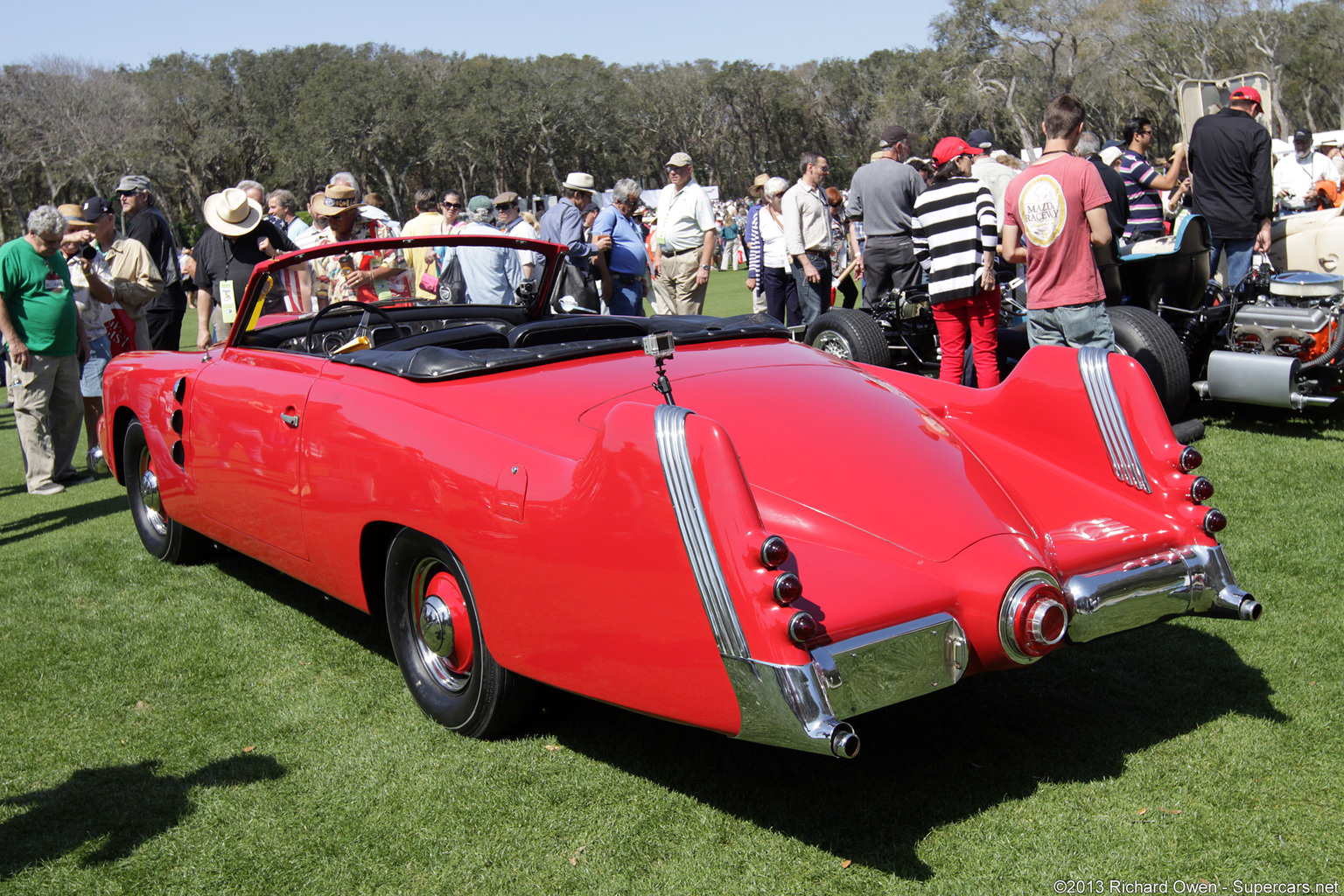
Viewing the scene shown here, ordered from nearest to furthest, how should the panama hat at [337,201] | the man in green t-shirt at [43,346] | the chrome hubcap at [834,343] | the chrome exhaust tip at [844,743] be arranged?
the chrome exhaust tip at [844,743] → the panama hat at [337,201] → the man in green t-shirt at [43,346] → the chrome hubcap at [834,343]

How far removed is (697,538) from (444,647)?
1276 millimetres

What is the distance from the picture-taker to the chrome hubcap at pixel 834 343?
24.1ft

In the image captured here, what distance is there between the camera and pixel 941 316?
252 inches

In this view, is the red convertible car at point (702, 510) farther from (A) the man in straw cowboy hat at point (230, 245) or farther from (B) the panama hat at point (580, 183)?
(B) the panama hat at point (580, 183)

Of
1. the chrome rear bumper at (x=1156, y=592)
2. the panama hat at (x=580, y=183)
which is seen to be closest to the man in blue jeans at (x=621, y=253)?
the panama hat at (x=580, y=183)

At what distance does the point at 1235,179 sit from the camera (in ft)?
23.3

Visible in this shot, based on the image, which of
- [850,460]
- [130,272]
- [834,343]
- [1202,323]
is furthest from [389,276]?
[1202,323]

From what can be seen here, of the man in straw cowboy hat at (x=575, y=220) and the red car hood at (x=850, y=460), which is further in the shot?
the man in straw cowboy hat at (x=575, y=220)

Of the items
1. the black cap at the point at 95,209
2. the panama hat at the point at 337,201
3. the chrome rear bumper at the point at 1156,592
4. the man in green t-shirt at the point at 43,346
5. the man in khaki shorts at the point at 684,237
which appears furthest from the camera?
the man in khaki shorts at the point at 684,237

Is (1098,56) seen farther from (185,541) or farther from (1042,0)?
(185,541)

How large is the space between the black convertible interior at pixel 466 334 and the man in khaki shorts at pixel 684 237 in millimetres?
4687

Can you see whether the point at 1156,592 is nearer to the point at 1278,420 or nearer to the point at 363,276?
the point at 363,276

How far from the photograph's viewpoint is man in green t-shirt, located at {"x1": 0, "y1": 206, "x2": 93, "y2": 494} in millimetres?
6969

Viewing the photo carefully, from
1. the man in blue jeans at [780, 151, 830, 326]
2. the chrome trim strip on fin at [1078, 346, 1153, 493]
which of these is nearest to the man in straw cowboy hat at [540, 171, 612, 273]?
the man in blue jeans at [780, 151, 830, 326]
